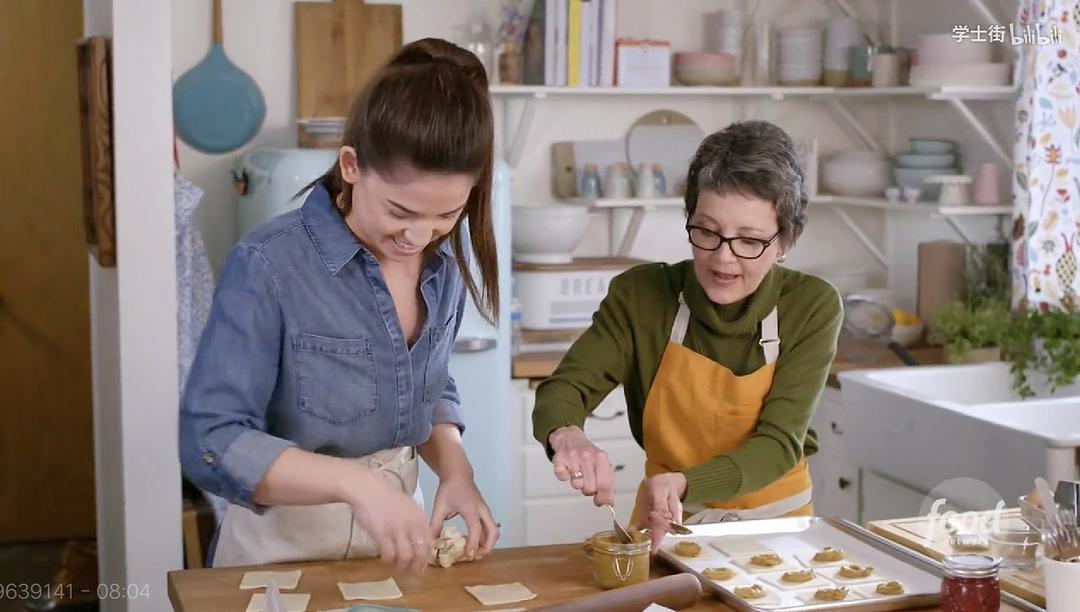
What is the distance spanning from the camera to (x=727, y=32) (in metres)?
4.40

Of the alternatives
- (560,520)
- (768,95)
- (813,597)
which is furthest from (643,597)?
(768,95)

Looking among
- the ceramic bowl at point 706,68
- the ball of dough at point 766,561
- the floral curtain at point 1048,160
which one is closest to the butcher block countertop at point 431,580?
the ball of dough at point 766,561

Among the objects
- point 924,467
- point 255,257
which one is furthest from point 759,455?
point 924,467

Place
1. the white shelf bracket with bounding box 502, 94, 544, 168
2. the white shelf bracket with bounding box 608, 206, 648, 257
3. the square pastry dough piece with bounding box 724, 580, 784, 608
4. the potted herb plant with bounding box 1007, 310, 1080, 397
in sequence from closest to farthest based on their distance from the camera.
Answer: the square pastry dough piece with bounding box 724, 580, 784, 608, the potted herb plant with bounding box 1007, 310, 1080, 397, the white shelf bracket with bounding box 502, 94, 544, 168, the white shelf bracket with bounding box 608, 206, 648, 257

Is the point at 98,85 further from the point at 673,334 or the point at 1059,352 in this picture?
the point at 1059,352

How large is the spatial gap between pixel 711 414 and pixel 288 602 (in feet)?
2.56

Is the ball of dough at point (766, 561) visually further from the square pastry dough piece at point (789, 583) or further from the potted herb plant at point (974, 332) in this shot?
the potted herb plant at point (974, 332)

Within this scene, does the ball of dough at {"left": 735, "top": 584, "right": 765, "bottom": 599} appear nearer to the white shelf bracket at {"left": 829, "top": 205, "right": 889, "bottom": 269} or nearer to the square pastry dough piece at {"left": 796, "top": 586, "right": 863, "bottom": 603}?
the square pastry dough piece at {"left": 796, "top": 586, "right": 863, "bottom": 603}

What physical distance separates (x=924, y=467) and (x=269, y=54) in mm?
2290

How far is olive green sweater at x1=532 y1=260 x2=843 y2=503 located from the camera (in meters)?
2.06

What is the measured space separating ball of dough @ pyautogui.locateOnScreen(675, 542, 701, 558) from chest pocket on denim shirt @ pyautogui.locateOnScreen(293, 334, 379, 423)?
0.46 meters

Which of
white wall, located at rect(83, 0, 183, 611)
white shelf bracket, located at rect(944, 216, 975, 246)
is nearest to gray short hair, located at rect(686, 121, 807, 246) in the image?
white wall, located at rect(83, 0, 183, 611)

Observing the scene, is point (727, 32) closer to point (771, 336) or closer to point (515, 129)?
point (515, 129)

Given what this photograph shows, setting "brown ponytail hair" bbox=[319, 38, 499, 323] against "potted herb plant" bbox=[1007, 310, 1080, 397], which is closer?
"brown ponytail hair" bbox=[319, 38, 499, 323]
